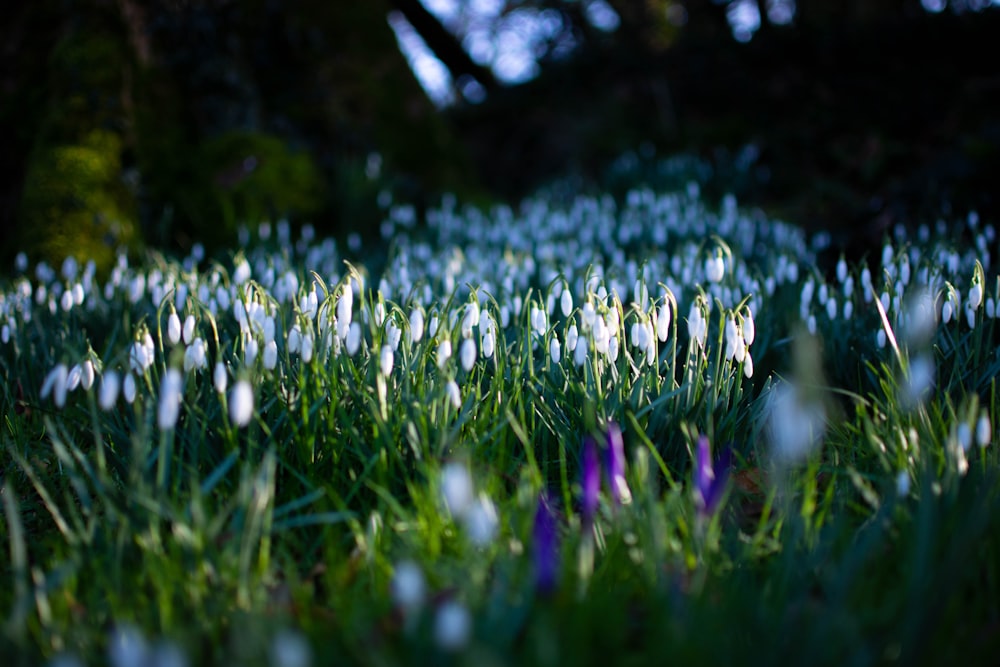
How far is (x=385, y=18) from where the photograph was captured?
7137 millimetres

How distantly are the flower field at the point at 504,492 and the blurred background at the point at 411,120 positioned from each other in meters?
2.18

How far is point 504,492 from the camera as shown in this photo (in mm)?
1908

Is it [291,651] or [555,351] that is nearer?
[291,651]

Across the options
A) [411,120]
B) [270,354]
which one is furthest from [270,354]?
[411,120]

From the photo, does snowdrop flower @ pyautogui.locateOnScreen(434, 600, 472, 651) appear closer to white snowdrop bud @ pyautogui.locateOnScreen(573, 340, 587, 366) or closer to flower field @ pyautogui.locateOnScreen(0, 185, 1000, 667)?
flower field @ pyautogui.locateOnScreen(0, 185, 1000, 667)

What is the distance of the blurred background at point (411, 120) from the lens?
495 cm

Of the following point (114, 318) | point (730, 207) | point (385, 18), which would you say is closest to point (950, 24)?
point (730, 207)

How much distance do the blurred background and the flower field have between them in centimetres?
218

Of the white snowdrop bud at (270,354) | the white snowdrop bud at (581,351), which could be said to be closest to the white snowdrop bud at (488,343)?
the white snowdrop bud at (581,351)

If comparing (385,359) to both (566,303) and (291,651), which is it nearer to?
(566,303)

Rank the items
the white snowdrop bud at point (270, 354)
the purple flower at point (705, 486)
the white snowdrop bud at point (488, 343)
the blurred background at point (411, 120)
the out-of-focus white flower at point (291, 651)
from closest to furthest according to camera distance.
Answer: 1. the out-of-focus white flower at point (291, 651)
2. the purple flower at point (705, 486)
3. the white snowdrop bud at point (270, 354)
4. the white snowdrop bud at point (488, 343)
5. the blurred background at point (411, 120)

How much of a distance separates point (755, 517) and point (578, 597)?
0.85 metres

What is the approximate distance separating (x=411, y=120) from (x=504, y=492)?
5695 millimetres

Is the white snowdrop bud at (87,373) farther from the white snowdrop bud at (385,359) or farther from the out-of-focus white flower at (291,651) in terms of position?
the out-of-focus white flower at (291,651)
